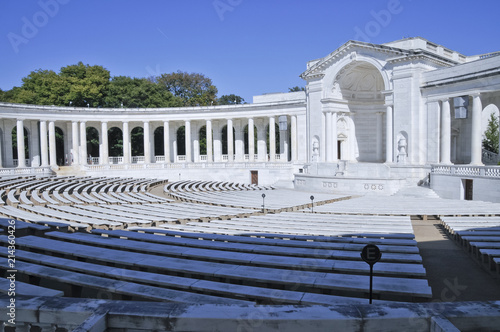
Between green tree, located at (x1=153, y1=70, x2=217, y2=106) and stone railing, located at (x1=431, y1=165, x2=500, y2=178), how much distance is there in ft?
209

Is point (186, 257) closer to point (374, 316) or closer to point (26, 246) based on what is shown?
point (26, 246)

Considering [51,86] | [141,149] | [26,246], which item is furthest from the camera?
[141,149]

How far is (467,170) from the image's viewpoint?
113 feet

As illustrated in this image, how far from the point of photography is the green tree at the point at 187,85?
9538cm

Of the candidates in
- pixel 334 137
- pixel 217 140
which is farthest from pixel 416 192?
pixel 217 140

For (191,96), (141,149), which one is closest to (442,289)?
(141,149)

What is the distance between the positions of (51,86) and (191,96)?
35033 millimetres

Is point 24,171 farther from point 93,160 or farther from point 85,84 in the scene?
point 85,84

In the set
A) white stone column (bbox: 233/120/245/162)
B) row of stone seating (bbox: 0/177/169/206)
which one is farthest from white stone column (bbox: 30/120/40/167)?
white stone column (bbox: 233/120/245/162)

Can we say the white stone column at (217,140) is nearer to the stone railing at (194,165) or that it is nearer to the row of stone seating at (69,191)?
the stone railing at (194,165)

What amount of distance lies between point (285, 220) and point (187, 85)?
82.5m

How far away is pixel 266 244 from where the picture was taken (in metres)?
13.2

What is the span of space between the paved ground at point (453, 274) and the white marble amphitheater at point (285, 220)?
0.11m

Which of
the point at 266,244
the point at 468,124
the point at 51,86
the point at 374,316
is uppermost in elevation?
the point at 51,86
